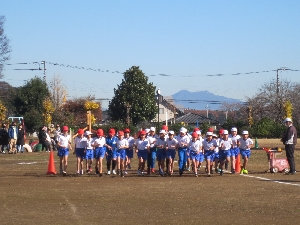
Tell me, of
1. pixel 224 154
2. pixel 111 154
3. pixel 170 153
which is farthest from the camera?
pixel 111 154

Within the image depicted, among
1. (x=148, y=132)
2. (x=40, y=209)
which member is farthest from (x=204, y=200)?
(x=148, y=132)

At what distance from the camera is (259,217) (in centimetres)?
1370

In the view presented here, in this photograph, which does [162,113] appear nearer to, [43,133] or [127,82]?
[127,82]

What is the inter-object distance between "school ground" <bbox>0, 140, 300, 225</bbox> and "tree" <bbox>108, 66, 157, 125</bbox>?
45965 mm

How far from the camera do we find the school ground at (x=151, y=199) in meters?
13.8

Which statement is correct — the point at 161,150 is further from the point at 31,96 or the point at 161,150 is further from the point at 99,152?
the point at 31,96

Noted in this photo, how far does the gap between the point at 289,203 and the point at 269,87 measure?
7675 centimetres

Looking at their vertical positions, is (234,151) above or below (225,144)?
below

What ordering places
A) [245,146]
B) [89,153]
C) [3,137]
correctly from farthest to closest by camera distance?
[3,137] → [245,146] → [89,153]

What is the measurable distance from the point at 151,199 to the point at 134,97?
Answer: 5415cm

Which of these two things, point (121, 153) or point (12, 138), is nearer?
point (121, 153)

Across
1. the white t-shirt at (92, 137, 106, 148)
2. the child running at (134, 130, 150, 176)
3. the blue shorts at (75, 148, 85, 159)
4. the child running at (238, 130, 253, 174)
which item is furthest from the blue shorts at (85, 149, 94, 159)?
the child running at (238, 130, 253, 174)

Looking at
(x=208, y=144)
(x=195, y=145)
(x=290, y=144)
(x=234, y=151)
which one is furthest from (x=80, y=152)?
(x=290, y=144)

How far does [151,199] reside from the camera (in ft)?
56.0
